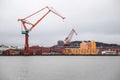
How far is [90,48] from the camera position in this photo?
7750 cm

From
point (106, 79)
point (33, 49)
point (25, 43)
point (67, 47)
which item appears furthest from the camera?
point (67, 47)

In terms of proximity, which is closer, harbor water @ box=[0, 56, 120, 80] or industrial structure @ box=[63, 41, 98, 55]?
harbor water @ box=[0, 56, 120, 80]

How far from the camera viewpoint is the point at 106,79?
14477 millimetres

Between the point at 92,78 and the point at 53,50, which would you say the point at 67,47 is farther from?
the point at 92,78

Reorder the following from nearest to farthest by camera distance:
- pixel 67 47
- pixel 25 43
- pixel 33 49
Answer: pixel 25 43, pixel 33 49, pixel 67 47

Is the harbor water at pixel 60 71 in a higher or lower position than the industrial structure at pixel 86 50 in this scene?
lower

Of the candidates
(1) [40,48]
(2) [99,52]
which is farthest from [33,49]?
(2) [99,52]

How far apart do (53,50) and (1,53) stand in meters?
12.4

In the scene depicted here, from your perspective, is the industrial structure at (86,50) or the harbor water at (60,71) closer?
the harbor water at (60,71)

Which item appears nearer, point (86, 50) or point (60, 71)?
point (60, 71)

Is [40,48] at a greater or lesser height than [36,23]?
lesser

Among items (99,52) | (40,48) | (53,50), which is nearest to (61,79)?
(40,48)

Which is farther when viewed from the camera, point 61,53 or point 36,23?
point 61,53

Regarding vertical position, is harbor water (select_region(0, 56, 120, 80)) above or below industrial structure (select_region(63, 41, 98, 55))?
below
